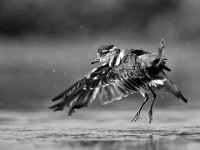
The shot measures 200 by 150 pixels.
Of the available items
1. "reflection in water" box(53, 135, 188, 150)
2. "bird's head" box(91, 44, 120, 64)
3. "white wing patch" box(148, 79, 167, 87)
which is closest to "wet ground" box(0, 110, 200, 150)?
"reflection in water" box(53, 135, 188, 150)

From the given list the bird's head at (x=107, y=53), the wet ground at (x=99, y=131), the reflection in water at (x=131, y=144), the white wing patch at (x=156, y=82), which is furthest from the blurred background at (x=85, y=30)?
the reflection in water at (x=131, y=144)

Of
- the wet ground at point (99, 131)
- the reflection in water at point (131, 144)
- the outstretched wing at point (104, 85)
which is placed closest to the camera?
the reflection in water at point (131, 144)

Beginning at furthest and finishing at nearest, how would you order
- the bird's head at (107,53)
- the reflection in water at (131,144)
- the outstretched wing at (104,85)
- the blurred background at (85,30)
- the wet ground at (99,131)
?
the blurred background at (85,30), the bird's head at (107,53), the outstretched wing at (104,85), the wet ground at (99,131), the reflection in water at (131,144)

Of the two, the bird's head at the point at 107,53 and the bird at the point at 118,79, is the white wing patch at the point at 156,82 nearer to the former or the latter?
the bird at the point at 118,79

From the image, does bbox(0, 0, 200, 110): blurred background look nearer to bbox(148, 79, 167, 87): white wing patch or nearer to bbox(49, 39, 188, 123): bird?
bbox(148, 79, 167, 87): white wing patch

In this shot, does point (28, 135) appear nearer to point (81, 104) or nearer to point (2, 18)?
point (81, 104)

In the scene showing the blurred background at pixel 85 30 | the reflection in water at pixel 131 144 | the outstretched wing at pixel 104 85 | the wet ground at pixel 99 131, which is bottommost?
the reflection in water at pixel 131 144

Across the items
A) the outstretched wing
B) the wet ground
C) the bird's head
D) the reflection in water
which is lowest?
the reflection in water

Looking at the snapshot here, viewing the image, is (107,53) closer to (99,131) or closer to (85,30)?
(99,131)
